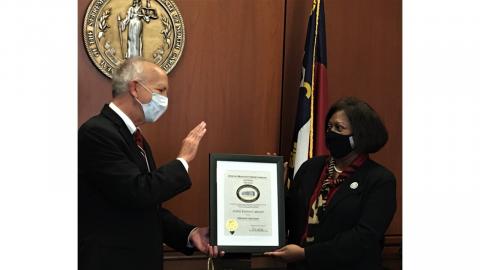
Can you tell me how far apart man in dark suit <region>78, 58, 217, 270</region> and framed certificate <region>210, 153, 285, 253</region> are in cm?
31

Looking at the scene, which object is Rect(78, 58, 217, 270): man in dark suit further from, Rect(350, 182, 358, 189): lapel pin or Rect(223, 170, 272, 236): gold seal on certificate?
Rect(350, 182, 358, 189): lapel pin

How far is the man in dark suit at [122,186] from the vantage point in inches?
94.2

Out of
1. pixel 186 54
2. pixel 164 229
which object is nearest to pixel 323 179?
pixel 164 229

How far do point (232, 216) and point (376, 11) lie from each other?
7.14 feet

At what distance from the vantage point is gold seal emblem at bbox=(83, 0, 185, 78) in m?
3.60

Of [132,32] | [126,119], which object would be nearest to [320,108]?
[132,32]

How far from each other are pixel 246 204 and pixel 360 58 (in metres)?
1.81

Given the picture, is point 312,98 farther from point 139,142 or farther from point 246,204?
point 139,142

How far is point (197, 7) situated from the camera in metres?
3.89

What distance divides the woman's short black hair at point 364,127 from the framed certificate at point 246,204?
1.36 feet

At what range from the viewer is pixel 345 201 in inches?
108

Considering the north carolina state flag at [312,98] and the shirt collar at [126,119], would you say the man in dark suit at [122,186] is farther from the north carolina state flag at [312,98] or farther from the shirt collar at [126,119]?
the north carolina state flag at [312,98]

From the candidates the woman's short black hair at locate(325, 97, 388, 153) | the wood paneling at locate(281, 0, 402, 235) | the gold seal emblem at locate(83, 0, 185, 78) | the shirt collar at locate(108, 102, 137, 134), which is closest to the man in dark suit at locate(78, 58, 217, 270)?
the shirt collar at locate(108, 102, 137, 134)

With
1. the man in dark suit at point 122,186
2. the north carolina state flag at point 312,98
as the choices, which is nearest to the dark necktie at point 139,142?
the man in dark suit at point 122,186
